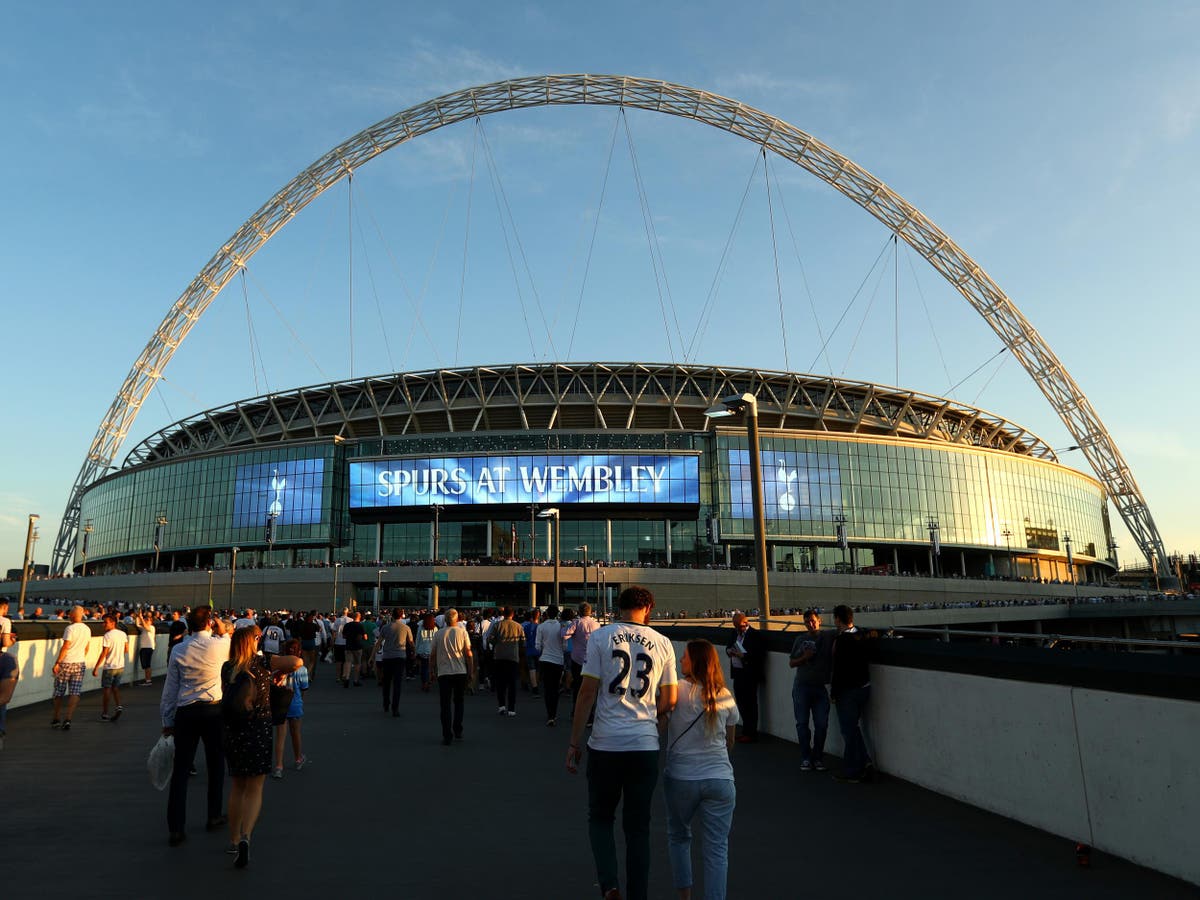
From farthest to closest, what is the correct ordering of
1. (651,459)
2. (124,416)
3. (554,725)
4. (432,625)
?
(124,416) < (651,459) < (432,625) < (554,725)

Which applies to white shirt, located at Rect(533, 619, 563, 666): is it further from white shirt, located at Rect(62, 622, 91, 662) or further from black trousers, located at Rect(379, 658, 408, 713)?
white shirt, located at Rect(62, 622, 91, 662)

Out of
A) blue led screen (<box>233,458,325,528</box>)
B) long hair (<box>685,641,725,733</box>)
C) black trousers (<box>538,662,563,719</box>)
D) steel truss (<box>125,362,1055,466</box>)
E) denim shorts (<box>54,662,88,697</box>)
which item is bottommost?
black trousers (<box>538,662,563,719</box>)

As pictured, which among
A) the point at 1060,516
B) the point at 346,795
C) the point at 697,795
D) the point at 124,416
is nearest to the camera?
the point at 697,795

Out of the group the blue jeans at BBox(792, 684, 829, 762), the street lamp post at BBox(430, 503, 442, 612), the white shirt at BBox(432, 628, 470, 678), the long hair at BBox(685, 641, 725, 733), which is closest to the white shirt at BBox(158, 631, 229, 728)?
the long hair at BBox(685, 641, 725, 733)

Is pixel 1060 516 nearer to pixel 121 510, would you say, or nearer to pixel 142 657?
pixel 142 657

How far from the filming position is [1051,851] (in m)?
6.63

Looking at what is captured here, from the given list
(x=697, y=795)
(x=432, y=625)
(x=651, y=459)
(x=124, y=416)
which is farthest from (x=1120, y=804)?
(x=124, y=416)

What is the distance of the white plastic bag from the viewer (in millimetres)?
7215

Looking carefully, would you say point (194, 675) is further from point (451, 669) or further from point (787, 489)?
point (787, 489)

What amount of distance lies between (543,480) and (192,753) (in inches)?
2976

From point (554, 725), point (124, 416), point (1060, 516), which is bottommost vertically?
point (554, 725)

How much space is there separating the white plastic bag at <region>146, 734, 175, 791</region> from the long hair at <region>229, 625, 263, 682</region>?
0.92m

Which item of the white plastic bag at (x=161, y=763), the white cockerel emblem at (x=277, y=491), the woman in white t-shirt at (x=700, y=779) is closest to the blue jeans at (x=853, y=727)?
the woman in white t-shirt at (x=700, y=779)

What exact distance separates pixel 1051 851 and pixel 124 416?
4945 inches
